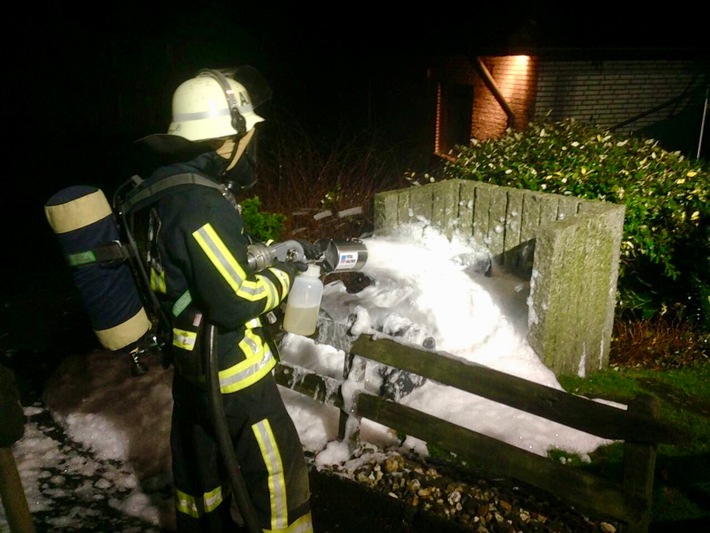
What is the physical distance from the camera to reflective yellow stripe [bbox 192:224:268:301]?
7.32 ft

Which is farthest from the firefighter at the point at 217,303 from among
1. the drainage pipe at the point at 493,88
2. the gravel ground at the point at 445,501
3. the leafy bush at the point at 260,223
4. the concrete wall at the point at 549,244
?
the drainage pipe at the point at 493,88

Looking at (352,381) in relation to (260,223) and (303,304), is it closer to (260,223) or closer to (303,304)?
(303,304)

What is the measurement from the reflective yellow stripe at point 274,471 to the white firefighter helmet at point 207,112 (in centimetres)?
120

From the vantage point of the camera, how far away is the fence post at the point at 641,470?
2.61 metres

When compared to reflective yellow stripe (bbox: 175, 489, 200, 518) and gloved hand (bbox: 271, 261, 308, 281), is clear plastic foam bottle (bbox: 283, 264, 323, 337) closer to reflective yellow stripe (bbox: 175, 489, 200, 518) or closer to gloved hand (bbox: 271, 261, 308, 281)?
gloved hand (bbox: 271, 261, 308, 281)

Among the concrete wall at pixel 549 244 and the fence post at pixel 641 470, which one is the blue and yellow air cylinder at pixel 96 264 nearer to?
the fence post at pixel 641 470

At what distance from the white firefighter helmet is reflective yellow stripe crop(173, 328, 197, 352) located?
0.77m

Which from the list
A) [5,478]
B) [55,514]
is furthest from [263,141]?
[5,478]

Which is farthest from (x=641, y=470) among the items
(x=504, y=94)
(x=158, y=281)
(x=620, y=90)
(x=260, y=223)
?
(x=620, y=90)

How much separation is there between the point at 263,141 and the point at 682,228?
27.5ft

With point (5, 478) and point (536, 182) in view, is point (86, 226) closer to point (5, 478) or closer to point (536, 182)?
point (5, 478)

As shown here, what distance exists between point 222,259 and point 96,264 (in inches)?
24.9

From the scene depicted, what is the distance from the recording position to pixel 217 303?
7.51 feet

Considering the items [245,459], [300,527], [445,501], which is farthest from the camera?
[445,501]
